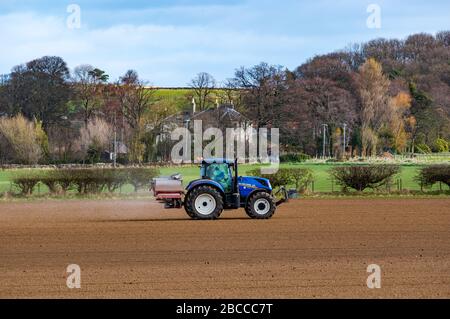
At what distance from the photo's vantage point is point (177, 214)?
1296 inches

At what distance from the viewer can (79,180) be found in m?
44.1

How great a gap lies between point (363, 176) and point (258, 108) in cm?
4557

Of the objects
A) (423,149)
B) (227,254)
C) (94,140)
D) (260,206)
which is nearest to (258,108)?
(94,140)

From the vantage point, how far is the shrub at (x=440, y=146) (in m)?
107

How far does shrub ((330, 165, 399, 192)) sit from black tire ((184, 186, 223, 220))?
1744 centimetres

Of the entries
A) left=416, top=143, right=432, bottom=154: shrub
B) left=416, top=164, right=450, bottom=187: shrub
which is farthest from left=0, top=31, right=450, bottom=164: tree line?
left=416, top=164, right=450, bottom=187: shrub

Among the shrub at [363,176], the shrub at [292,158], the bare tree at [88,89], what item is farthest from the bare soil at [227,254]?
the bare tree at [88,89]

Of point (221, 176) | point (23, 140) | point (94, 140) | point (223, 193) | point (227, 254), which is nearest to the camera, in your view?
point (227, 254)

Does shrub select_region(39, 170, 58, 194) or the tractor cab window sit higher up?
the tractor cab window

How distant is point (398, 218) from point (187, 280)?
1514 cm

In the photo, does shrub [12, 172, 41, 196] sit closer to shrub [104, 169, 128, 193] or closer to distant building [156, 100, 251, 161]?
shrub [104, 169, 128, 193]

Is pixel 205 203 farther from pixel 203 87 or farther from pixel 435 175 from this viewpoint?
pixel 203 87

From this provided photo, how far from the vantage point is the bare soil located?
15.5 meters
